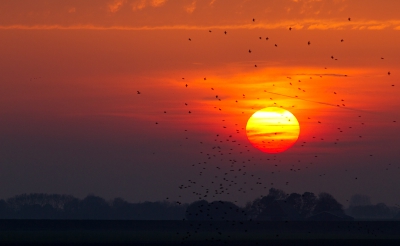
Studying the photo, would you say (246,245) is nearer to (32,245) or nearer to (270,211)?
(32,245)

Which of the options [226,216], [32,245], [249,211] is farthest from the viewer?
[249,211]

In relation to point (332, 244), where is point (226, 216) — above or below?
above

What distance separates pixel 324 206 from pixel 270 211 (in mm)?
19260

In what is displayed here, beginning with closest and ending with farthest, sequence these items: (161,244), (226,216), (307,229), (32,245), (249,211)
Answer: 1. (32,245)
2. (161,244)
3. (307,229)
4. (226,216)
5. (249,211)

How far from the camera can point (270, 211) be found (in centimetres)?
18225

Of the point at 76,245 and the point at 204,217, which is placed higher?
the point at 204,217

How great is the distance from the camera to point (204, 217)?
577 feet

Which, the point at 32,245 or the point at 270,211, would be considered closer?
the point at 32,245

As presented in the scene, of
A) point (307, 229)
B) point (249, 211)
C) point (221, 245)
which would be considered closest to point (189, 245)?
point (221, 245)

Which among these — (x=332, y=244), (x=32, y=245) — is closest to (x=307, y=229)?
(x=332, y=244)

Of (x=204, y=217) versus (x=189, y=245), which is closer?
(x=189, y=245)

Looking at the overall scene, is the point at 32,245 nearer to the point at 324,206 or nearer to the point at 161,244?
the point at 161,244

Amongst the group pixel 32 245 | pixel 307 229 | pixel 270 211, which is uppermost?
pixel 270 211

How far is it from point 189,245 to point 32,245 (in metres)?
14.6
